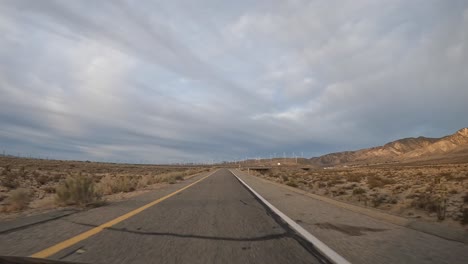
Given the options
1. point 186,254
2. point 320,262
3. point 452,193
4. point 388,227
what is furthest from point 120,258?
point 452,193

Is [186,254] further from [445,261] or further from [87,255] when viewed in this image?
[445,261]

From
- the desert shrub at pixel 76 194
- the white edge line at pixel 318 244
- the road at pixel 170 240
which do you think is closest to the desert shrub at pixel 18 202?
the desert shrub at pixel 76 194

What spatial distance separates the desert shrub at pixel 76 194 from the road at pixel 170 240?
11.3 feet

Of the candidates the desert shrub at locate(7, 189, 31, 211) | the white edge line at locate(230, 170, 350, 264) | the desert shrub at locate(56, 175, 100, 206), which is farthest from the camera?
the desert shrub at locate(56, 175, 100, 206)

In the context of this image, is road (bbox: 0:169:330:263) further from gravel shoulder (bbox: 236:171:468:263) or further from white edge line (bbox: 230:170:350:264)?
gravel shoulder (bbox: 236:171:468:263)

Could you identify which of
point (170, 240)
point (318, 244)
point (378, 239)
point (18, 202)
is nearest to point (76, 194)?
point (18, 202)

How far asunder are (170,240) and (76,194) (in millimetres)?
7807

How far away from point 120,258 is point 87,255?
1.65 feet

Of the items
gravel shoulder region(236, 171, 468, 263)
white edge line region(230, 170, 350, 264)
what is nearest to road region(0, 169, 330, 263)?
white edge line region(230, 170, 350, 264)

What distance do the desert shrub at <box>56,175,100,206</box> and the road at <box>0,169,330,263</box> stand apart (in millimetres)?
3432

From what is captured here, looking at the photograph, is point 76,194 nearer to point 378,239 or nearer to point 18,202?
point 18,202

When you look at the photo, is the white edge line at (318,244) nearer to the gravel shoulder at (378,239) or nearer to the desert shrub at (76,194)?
the gravel shoulder at (378,239)

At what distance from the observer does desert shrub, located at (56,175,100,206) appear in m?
12.6

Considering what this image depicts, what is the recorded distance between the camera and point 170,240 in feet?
21.2
